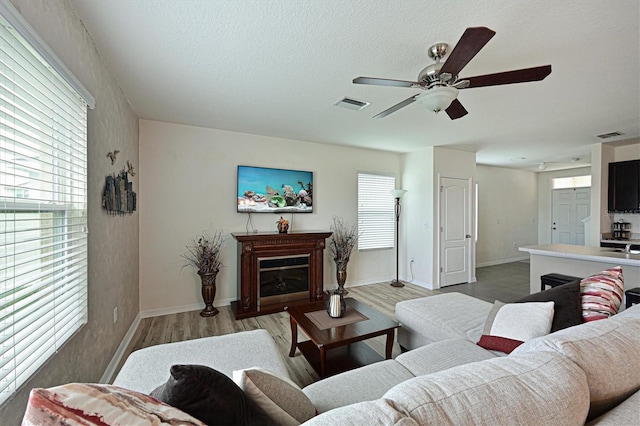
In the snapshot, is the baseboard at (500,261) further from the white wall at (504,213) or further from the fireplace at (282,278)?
the fireplace at (282,278)

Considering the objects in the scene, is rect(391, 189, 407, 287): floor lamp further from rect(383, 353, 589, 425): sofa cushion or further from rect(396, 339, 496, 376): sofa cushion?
rect(383, 353, 589, 425): sofa cushion

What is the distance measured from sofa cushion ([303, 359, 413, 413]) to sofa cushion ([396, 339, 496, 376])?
0.07m

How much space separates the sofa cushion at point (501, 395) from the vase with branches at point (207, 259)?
3133 mm

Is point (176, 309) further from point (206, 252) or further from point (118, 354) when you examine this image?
point (118, 354)

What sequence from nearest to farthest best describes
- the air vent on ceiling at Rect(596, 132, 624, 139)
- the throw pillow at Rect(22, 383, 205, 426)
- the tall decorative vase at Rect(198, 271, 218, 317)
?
1. the throw pillow at Rect(22, 383, 205, 426)
2. the tall decorative vase at Rect(198, 271, 218, 317)
3. the air vent on ceiling at Rect(596, 132, 624, 139)

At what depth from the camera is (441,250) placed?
4695 millimetres

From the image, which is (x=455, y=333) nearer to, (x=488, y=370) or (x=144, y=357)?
(x=488, y=370)

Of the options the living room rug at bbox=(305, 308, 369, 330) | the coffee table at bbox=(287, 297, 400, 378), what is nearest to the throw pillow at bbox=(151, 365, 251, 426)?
the coffee table at bbox=(287, 297, 400, 378)

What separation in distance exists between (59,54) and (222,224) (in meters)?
2.59

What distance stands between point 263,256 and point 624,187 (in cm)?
581

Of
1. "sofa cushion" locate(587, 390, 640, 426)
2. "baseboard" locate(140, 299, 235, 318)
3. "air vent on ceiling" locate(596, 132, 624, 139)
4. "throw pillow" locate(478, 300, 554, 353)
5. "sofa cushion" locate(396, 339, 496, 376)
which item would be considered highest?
"air vent on ceiling" locate(596, 132, 624, 139)

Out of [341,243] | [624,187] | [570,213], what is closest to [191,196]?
[341,243]

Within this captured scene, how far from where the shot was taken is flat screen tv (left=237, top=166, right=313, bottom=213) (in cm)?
387

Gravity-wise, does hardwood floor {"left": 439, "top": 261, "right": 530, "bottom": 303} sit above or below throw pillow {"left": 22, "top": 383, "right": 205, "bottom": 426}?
below
